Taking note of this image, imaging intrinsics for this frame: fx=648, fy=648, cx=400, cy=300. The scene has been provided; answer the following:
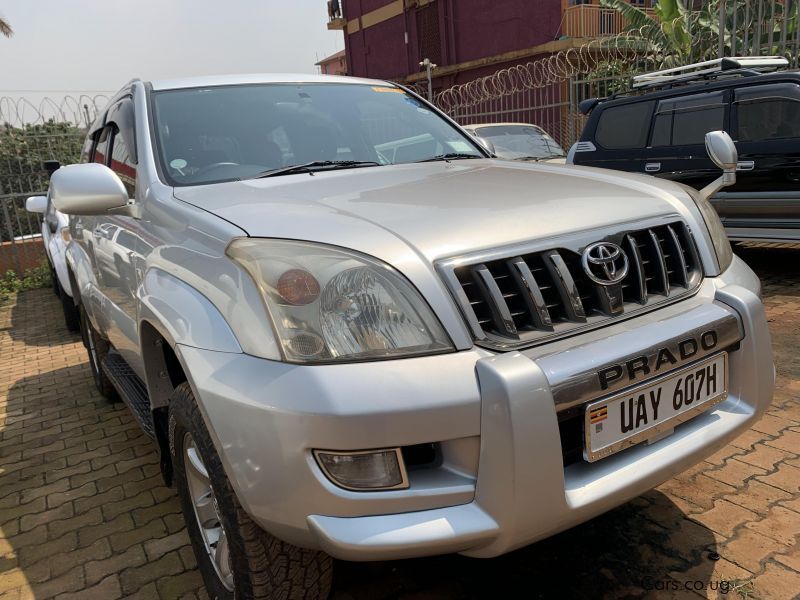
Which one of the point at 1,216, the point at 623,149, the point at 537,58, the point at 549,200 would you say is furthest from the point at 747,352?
the point at 537,58

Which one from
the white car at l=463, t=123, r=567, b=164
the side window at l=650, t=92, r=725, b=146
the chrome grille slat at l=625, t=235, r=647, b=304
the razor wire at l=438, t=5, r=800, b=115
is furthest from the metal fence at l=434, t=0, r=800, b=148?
the chrome grille slat at l=625, t=235, r=647, b=304

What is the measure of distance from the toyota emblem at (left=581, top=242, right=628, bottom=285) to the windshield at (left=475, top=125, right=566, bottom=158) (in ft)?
24.4

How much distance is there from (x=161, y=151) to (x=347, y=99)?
98 centimetres

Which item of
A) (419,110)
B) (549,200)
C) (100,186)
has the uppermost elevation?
(419,110)

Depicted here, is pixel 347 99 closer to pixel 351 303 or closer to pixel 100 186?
pixel 100 186

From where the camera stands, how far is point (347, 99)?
3.09 meters

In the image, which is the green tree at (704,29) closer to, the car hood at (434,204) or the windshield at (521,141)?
the windshield at (521,141)

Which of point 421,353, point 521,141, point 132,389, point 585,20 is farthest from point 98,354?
point 585,20

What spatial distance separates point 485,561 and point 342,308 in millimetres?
1224

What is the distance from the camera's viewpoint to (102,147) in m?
3.66

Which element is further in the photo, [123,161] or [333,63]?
[333,63]

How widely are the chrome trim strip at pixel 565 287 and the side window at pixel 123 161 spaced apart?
1.67 metres

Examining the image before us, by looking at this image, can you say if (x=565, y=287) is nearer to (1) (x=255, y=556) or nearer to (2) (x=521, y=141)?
(1) (x=255, y=556)

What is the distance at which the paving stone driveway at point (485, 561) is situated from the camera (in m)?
2.11
